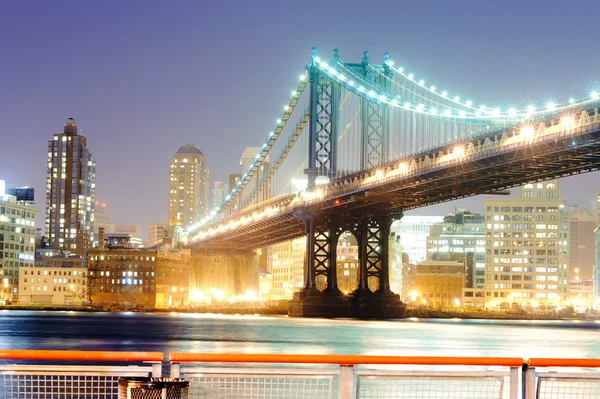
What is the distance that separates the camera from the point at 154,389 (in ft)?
26.8

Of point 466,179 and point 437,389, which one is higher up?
point 466,179

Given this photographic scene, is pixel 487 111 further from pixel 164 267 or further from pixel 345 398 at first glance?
pixel 164 267

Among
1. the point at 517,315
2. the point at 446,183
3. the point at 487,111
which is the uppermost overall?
the point at 487,111

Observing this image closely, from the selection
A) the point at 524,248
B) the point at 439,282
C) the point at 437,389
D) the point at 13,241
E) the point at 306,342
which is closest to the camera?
the point at 437,389

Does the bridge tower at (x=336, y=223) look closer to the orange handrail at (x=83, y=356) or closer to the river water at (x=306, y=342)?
the river water at (x=306, y=342)

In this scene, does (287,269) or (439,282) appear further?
(287,269)

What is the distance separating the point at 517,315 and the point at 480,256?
55902 millimetres

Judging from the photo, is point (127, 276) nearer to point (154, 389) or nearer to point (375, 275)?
point (375, 275)

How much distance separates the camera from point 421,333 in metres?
71.3

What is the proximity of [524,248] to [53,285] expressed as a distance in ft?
252

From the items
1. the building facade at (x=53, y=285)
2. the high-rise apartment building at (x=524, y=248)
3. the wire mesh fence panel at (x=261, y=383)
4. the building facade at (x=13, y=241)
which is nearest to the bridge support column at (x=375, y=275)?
the wire mesh fence panel at (x=261, y=383)

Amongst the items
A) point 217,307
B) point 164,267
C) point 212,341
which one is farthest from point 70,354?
point 164,267

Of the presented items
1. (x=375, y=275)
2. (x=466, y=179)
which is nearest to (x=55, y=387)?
(x=466, y=179)

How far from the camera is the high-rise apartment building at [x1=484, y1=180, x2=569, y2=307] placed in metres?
174
